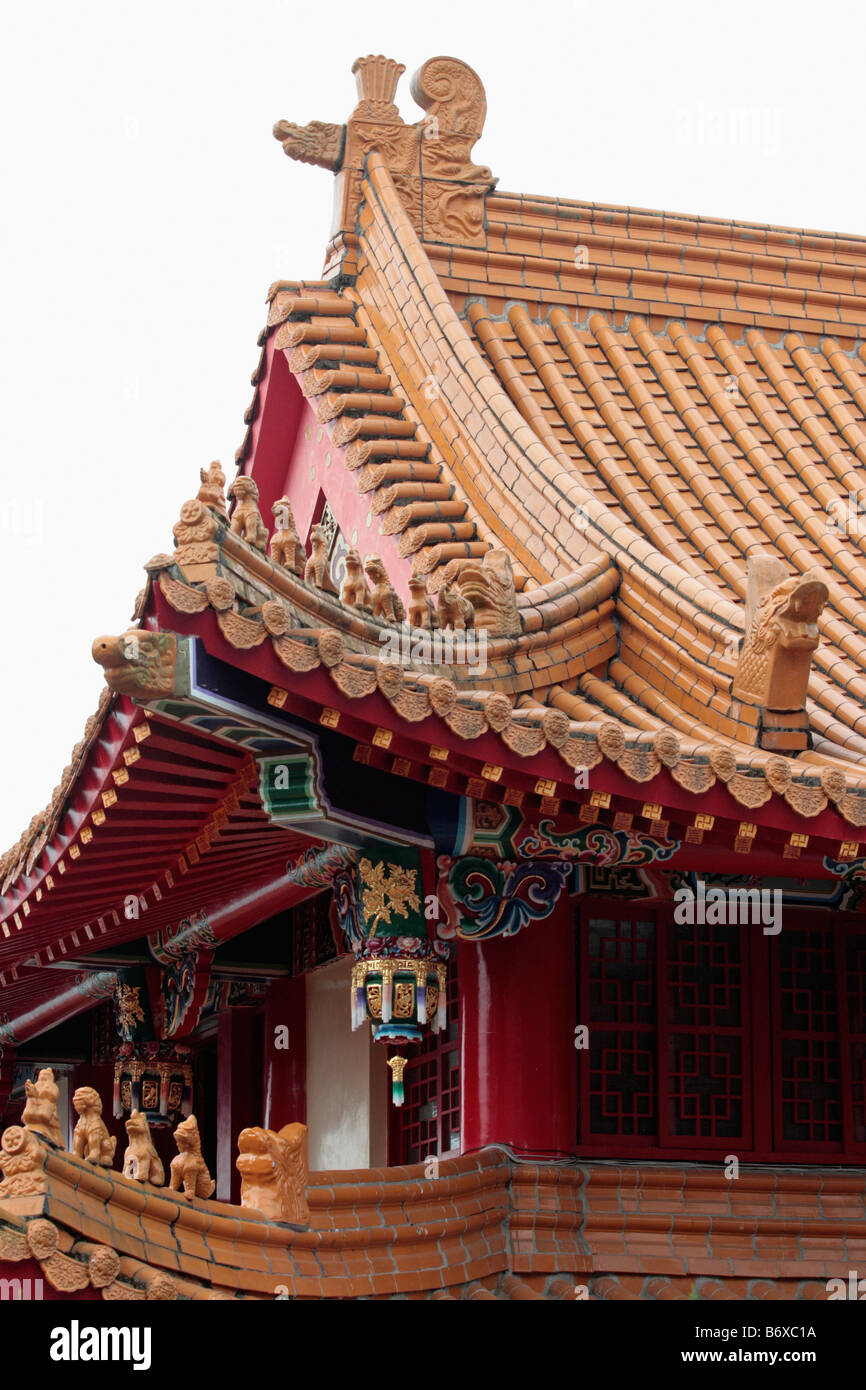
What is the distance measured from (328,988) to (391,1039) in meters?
3.41

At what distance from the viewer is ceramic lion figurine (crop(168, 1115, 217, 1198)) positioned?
8.67m

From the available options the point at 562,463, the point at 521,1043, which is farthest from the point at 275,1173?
the point at 562,463

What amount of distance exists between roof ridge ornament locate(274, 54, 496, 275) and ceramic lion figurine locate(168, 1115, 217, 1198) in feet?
22.4

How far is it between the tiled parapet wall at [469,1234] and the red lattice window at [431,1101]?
35.4 inches

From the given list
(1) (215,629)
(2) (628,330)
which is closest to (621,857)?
(1) (215,629)

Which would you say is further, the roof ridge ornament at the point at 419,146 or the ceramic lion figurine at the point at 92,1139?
the roof ridge ornament at the point at 419,146

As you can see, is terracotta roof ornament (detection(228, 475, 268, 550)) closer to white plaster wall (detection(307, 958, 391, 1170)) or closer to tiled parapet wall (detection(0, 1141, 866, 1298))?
tiled parapet wall (detection(0, 1141, 866, 1298))

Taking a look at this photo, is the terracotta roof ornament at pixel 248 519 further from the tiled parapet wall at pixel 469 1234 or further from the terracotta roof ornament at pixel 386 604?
the tiled parapet wall at pixel 469 1234

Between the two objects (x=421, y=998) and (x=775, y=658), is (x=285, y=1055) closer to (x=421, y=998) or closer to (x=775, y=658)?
(x=421, y=998)

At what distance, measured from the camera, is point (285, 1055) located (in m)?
13.4

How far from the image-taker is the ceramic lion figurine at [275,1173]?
29.1 ft

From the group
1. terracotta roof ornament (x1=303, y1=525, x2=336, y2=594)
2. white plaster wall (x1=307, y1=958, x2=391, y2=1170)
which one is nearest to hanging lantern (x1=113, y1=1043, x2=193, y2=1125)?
white plaster wall (x1=307, y1=958, x2=391, y2=1170)

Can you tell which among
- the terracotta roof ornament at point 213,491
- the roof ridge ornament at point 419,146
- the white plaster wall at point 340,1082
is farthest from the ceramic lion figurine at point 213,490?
the roof ridge ornament at point 419,146

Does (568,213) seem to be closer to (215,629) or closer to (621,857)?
(621,857)
